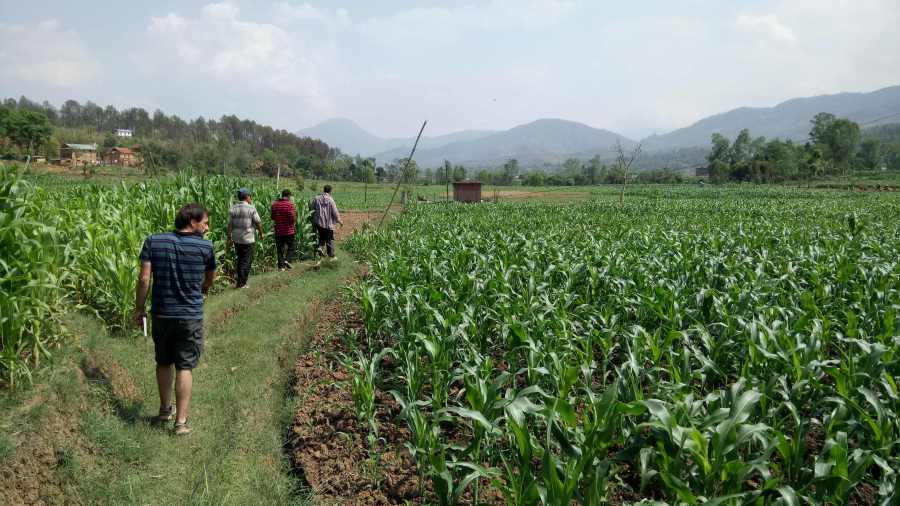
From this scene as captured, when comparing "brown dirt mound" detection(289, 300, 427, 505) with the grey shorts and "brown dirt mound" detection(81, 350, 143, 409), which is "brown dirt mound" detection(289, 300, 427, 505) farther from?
"brown dirt mound" detection(81, 350, 143, 409)

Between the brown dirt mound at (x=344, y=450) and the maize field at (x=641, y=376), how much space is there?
0.25 metres

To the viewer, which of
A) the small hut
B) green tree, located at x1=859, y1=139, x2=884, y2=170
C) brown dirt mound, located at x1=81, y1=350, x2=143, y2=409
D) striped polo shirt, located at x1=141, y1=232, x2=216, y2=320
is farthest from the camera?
green tree, located at x1=859, y1=139, x2=884, y2=170

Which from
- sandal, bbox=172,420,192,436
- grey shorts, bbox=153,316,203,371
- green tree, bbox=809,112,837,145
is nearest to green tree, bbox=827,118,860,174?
green tree, bbox=809,112,837,145

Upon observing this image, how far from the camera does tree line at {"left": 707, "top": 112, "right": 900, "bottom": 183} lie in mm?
72812

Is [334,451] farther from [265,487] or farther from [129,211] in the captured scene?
[129,211]

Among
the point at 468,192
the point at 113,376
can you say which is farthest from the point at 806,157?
the point at 113,376

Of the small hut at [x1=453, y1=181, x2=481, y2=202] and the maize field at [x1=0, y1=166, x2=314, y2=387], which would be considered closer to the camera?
the maize field at [x1=0, y1=166, x2=314, y2=387]

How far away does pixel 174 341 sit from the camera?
436 cm

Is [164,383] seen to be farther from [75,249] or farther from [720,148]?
[720,148]

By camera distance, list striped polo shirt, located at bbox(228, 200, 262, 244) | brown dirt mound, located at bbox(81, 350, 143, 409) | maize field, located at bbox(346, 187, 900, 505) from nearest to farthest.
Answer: maize field, located at bbox(346, 187, 900, 505) → brown dirt mound, located at bbox(81, 350, 143, 409) → striped polo shirt, located at bbox(228, 200, 262, 244)

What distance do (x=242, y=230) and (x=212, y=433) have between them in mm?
4785

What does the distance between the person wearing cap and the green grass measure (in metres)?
1.58

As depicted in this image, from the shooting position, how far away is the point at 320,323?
7.92 meters

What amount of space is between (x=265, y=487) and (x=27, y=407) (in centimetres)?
194
